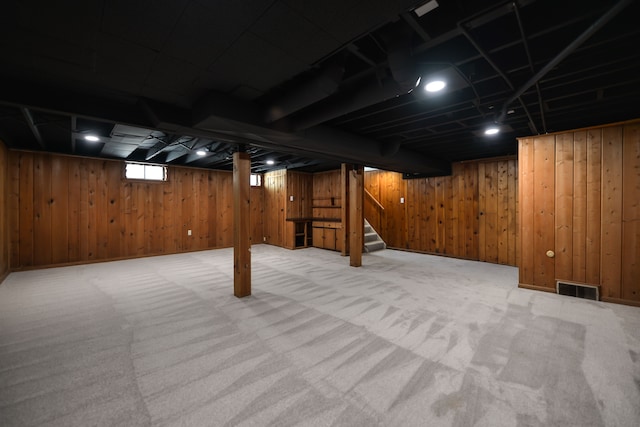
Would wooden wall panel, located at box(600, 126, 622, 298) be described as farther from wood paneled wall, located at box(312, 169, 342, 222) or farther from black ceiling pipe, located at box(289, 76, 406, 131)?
wood paneled wall, located at box(312, 169, 342, 222)

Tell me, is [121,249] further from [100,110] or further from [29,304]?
[100,110]

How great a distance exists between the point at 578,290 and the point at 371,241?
437 cm

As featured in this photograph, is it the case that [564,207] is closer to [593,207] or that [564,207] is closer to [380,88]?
[593,207]

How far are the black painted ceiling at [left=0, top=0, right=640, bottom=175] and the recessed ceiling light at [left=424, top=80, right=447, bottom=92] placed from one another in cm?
5

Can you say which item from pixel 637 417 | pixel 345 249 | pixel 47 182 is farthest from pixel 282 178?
pixel 637 417

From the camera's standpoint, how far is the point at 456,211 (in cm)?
628

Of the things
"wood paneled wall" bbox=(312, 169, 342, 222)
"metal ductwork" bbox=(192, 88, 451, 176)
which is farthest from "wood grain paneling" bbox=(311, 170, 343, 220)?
"metal ductwork" bbox=(192, 88, 451, 176)

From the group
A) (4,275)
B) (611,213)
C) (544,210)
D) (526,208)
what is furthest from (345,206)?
(4,275)

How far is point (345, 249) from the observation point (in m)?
6.39

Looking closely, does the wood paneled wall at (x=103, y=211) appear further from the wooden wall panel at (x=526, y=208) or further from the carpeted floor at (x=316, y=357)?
the wooden wall panel at (x=526, y=208)

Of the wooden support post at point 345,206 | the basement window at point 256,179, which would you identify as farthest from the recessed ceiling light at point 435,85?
the basement window at point 256,179

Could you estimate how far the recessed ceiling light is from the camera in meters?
2.14

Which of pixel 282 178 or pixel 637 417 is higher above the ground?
pixel 282 178

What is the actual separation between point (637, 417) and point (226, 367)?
265cm
